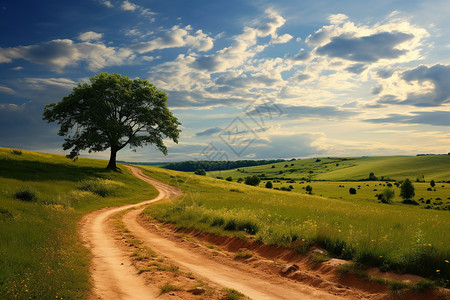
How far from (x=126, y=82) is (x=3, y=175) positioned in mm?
25484

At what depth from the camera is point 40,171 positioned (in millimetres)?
39375

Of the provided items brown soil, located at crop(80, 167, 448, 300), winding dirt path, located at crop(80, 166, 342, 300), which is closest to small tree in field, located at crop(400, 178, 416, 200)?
brown soil, located at crop(80, 167, 448, 300)

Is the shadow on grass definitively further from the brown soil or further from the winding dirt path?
the winding dirt path

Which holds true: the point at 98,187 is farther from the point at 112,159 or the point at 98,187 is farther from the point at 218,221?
the point at 218,221

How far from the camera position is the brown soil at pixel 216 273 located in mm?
7691

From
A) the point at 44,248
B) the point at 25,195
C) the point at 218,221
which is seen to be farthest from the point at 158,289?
the point at 25,195

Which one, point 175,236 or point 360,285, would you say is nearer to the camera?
point 360,285

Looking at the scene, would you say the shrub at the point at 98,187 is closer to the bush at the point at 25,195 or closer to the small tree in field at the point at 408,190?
the bush at the point at 25,195

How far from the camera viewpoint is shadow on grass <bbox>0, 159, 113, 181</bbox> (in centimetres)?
3453

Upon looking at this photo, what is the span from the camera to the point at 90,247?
13.0 metres

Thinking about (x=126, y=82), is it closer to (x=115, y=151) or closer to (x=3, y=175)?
(x=115, y=151)

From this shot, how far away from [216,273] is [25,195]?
21.7 metres

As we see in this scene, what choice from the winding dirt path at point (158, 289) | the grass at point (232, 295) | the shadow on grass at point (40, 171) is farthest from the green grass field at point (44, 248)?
the grass at point (232, 295)

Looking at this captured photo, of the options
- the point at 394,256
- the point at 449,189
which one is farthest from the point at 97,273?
the point at 449,189
